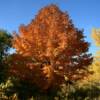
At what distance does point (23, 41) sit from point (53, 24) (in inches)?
116

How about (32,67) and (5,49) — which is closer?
(32,67)

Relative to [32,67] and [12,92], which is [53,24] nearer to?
[32,67]

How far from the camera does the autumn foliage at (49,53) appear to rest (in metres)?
A: 26.3

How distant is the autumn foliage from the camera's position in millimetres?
26328

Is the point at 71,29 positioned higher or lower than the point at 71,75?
higher

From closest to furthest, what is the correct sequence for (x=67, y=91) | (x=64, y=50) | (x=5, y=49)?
(x=64, y=50) → (x=67, y=91) → (x=5, y=49)

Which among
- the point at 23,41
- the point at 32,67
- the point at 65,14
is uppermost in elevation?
the point at 65,14

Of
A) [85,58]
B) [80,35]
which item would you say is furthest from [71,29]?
[85,58]

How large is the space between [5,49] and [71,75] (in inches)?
469

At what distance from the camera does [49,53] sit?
1033 inches

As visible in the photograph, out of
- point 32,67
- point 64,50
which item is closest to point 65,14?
point 64,50

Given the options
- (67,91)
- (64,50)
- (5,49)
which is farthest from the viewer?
(5,49)

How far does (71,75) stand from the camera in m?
26.9

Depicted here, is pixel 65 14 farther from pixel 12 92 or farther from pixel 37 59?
pixel 12 92
